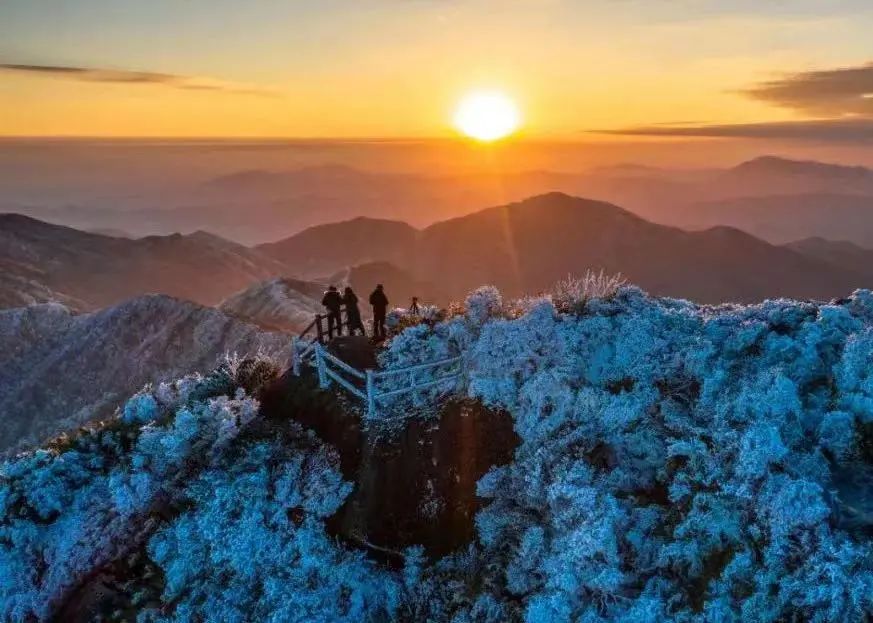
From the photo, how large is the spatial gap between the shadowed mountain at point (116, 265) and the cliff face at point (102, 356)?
4932cm

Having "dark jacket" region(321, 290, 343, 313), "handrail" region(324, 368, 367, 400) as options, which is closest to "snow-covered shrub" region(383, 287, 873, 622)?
"handrail" region(324, 368, 367, 400)

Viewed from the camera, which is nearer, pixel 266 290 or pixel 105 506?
pixel 105 506

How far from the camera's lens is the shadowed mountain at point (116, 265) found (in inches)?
4368

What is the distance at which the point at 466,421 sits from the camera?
42.3ft

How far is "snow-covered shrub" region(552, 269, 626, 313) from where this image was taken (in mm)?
14510

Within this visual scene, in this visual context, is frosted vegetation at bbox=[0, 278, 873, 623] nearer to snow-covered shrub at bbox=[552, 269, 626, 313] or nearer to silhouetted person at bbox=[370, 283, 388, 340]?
snow-covered shrub at bbox=[552, 269, 626, 313]

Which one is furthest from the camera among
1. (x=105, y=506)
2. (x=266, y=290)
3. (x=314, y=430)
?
(x=266, y=290)

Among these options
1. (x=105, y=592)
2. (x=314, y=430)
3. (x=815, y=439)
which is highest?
(x=815, y=439)

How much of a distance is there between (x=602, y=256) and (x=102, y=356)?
105 m

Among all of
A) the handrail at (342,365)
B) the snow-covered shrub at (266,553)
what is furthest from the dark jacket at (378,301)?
the snow-covered shrub at (266,553)

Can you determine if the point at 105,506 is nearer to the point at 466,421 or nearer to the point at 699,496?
the point at 466,421

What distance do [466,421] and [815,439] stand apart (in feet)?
19.9

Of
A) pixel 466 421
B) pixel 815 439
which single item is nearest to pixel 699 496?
pixel 815 439

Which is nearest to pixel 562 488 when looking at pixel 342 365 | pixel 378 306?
pixel 342 365
